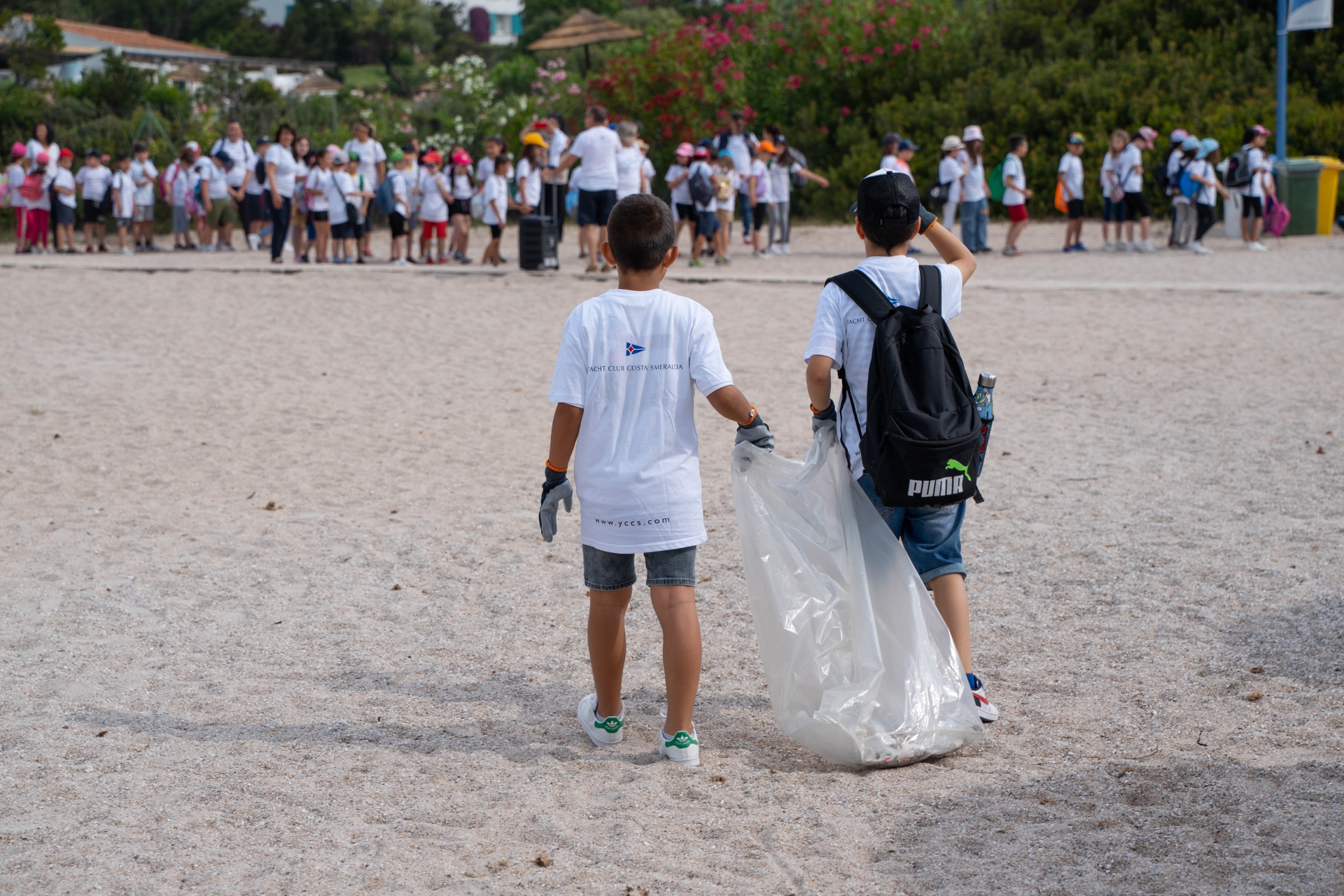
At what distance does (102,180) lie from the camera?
18547mm

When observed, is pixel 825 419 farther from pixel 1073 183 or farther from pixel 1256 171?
pixel 1256 171

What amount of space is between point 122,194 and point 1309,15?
1806cm

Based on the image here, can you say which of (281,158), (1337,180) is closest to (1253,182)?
(1337,180)

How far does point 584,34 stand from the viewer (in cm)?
3031

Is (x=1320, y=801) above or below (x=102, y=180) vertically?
below

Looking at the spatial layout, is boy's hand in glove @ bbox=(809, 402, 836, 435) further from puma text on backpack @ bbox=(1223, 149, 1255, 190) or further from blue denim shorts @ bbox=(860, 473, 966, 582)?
puma text on backpack @ bbox=(1223, 149, 1255, 190)

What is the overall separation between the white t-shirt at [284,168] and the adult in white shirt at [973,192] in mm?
8934

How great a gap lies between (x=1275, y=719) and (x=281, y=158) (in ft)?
49.5

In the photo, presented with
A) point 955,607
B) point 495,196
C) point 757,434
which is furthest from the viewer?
point 495,196

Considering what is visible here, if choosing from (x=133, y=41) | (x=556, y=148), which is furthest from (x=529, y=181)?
(x=133, y=41)

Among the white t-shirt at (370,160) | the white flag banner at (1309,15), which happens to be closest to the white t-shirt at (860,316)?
the white t-shirt at (370,160)

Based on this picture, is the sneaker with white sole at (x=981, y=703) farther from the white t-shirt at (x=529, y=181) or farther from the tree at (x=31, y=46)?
the tree at (x=31, y=46)

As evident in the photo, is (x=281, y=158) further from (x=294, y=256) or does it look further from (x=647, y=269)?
(x=647, y=269)

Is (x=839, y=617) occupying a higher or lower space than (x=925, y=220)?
lower
